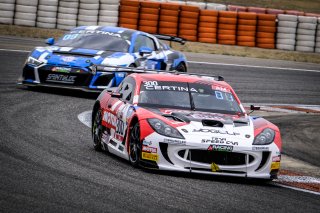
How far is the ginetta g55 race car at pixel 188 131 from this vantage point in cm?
901

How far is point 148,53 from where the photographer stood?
57.2 feet

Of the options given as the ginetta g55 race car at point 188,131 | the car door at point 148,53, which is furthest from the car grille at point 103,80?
the ginetta g55 race car at point 188,131

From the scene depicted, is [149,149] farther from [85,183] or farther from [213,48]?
[213,48]

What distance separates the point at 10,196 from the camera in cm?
695

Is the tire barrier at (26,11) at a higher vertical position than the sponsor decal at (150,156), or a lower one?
lower

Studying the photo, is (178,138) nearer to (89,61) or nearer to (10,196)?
(10,196)

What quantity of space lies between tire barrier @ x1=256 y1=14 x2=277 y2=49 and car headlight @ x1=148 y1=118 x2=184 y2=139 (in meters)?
19.2

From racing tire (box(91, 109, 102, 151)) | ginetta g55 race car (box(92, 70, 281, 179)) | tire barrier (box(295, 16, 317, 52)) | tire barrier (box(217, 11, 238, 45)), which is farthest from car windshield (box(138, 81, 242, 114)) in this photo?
tire barrier (box(295, 16, 317, 52))

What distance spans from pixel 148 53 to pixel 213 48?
11.5 metres

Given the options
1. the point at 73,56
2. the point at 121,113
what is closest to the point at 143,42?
the point at 73,56

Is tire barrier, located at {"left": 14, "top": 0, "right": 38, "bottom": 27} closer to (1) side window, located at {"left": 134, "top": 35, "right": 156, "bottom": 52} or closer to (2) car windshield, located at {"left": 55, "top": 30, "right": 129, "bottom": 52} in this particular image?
(1) side window, located at {"left": 134, "top": 35, "right": 156, "bottom": 52}

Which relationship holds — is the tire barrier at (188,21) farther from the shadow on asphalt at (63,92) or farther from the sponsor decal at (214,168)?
the sponsor decal at (214,168)

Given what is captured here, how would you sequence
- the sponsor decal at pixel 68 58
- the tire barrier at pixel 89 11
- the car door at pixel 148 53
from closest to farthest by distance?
1. the sponsor decal at pixel 68 58
2. the car door at pixel 148 53
3. the tire barrier at pixel 89 11

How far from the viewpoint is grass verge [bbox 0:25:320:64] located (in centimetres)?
2823
